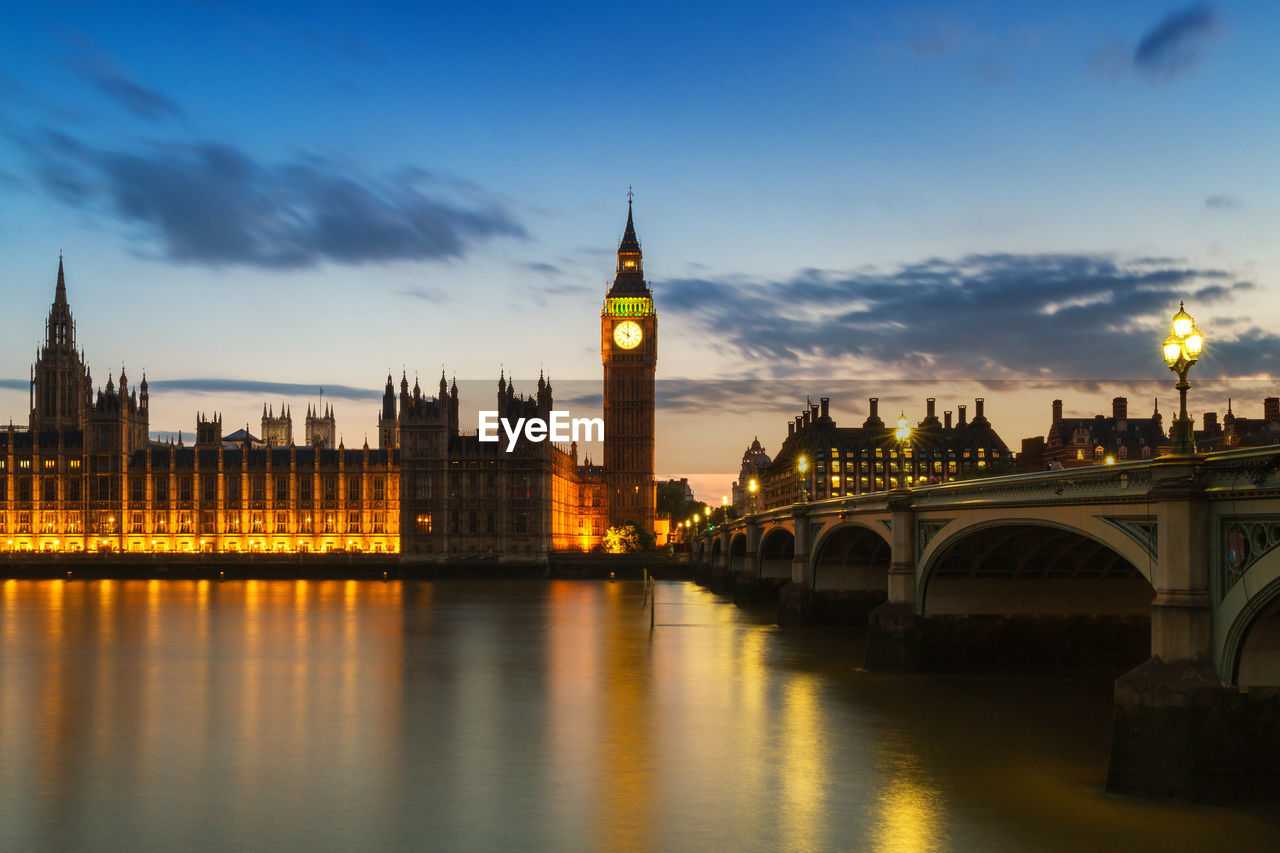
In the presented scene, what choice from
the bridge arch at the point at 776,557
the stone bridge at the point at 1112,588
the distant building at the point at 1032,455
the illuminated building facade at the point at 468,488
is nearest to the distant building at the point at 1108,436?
the distant building at the point at 1032,455

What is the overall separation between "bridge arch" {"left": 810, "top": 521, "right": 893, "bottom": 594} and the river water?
5.29 metres

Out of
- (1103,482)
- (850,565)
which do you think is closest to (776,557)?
(850,565)

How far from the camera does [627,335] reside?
182500 millimetres

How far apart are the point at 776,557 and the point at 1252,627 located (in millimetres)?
63469

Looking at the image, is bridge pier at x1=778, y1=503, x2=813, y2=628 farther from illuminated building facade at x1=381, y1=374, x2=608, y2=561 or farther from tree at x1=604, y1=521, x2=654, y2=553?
tree at x1=604, y1=521, x2=654, y2=553

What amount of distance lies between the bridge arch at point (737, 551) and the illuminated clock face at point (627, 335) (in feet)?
278

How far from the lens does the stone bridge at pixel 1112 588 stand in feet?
68.7

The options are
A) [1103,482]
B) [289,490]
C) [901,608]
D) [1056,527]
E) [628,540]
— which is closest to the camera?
[1103,482]

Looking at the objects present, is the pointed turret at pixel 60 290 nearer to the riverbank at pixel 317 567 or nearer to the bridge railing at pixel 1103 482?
the riverbank at pixel 317 567

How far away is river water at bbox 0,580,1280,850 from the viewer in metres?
20.7

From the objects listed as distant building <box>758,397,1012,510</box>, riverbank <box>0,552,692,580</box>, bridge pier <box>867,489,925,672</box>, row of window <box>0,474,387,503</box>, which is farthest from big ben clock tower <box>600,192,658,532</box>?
bridge pier <box>867,489,925,672</box>

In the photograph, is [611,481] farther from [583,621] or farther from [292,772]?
[292,772]

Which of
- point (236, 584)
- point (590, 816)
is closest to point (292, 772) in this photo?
point (590, 816)

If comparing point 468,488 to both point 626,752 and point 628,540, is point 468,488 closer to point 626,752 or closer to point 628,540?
→ point 628,540
